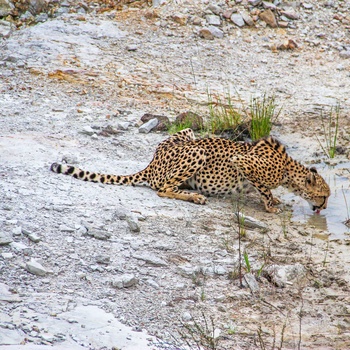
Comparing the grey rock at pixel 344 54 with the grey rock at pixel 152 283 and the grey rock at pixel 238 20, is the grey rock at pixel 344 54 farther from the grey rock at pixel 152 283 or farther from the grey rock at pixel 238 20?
the grey rock at pixel 152 283

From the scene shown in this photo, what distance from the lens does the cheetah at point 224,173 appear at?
8.45m

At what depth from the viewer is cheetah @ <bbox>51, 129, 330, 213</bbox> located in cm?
845

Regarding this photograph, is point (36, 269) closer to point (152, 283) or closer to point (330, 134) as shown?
point (152, 283)

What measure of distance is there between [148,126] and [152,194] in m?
2.04

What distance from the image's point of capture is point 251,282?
20.4 feet

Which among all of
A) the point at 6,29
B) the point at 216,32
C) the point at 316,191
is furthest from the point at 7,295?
the point at 216,32

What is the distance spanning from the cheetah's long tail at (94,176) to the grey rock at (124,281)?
237 centimetres

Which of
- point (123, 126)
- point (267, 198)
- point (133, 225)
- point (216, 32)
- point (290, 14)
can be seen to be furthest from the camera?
point (290, 14)

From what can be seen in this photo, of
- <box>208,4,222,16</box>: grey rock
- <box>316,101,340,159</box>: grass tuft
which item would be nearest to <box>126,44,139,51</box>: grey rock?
<box>208,4,222,16</box>: grey rock

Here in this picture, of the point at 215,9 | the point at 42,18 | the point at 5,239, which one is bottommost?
the point at 42,18

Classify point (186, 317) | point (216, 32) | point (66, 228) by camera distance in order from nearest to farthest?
point (186, 317), point (66, 228), point (216, 32)

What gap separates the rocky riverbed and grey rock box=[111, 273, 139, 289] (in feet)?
0.03

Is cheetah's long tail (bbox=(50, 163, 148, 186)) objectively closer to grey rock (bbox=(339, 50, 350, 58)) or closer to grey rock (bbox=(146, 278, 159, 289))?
grey rock (bbox=(146, 278, 159, 289))

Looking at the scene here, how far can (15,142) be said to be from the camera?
28.6ft
